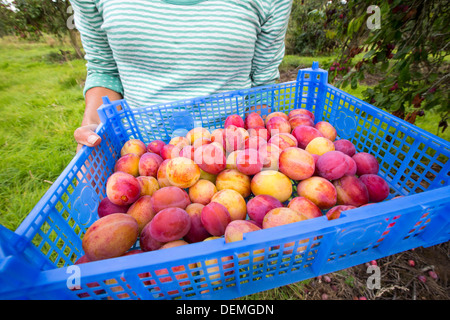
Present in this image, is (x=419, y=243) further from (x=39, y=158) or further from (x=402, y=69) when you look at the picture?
(x=39, y=158)

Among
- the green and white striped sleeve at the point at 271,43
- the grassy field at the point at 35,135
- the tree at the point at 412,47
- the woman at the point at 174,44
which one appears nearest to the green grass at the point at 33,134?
the grassy field at the point at 35,135

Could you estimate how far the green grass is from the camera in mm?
2031

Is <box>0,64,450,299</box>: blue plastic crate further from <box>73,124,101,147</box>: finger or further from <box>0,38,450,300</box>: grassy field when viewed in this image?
<box>0,38,450,300</box>: grassy field

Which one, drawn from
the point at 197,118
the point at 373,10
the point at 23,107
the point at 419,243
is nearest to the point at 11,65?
the point at 23,107

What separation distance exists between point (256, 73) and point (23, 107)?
13.9 ft

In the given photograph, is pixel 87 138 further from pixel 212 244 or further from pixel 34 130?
pixel 34 130

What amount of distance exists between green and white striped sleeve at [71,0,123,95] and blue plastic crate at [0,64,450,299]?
0.44m

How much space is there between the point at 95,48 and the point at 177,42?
2.01 feet

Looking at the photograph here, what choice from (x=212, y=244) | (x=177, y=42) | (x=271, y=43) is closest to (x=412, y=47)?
(x=271, y=43)

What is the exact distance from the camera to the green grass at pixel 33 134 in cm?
203

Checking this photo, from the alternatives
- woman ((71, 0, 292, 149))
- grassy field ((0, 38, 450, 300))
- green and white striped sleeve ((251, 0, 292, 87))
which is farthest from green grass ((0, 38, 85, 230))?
green and white striped sleeve ((251, 0, 292, 87))

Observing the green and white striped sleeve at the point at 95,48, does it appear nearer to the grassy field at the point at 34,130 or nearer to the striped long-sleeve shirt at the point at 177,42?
the striped long-sleeve shirt at the point at 177,42

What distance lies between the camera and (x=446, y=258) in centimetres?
144

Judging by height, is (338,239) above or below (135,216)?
above
